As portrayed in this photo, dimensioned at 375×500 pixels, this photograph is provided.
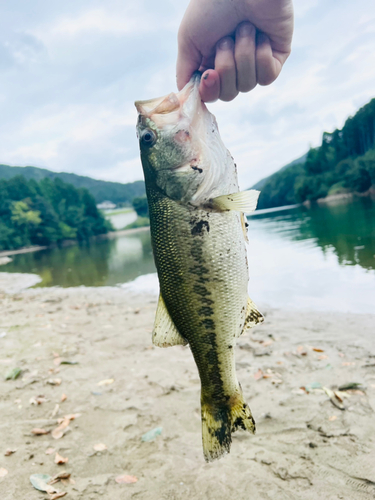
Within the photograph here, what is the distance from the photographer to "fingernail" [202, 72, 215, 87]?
6.65 ft

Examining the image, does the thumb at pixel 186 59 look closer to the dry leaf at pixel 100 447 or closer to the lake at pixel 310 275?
the dry leaf at pixel 100 447

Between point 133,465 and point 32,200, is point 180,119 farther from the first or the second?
point 32,200

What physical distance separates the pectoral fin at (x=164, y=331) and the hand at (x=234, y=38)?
1.38 meters

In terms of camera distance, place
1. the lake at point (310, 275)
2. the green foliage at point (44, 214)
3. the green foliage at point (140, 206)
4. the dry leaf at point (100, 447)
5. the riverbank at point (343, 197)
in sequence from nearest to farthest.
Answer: the dry leaf at point (100, 447) < the lake at point (310, 275) < the riverbank at point (343, 197) < the green foliage at point (44, 214) < the green foliage at point (140, 206)

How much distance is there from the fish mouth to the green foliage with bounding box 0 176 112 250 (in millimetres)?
66295

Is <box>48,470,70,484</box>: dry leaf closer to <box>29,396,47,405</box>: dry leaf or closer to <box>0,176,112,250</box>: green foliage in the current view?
<box>29,396,47,405</box>: dry leaf

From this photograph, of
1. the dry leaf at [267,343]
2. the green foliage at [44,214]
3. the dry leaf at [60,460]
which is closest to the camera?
the dry leaf at [60,460]

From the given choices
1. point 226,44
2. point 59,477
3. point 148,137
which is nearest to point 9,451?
point 59,477

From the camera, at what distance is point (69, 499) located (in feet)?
9.00

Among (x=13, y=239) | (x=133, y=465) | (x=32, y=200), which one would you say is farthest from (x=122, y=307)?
(x=32, y=200)

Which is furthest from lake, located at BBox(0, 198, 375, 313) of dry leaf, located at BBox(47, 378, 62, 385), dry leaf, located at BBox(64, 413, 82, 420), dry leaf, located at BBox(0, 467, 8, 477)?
dry leaf, located at BBox(0, 467, 8, 477)

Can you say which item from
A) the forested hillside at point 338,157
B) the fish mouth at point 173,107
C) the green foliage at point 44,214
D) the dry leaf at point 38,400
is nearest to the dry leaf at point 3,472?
the dry leaf at point 38,400

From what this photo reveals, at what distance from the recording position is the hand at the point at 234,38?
6.42 ft

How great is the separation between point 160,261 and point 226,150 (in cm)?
82
